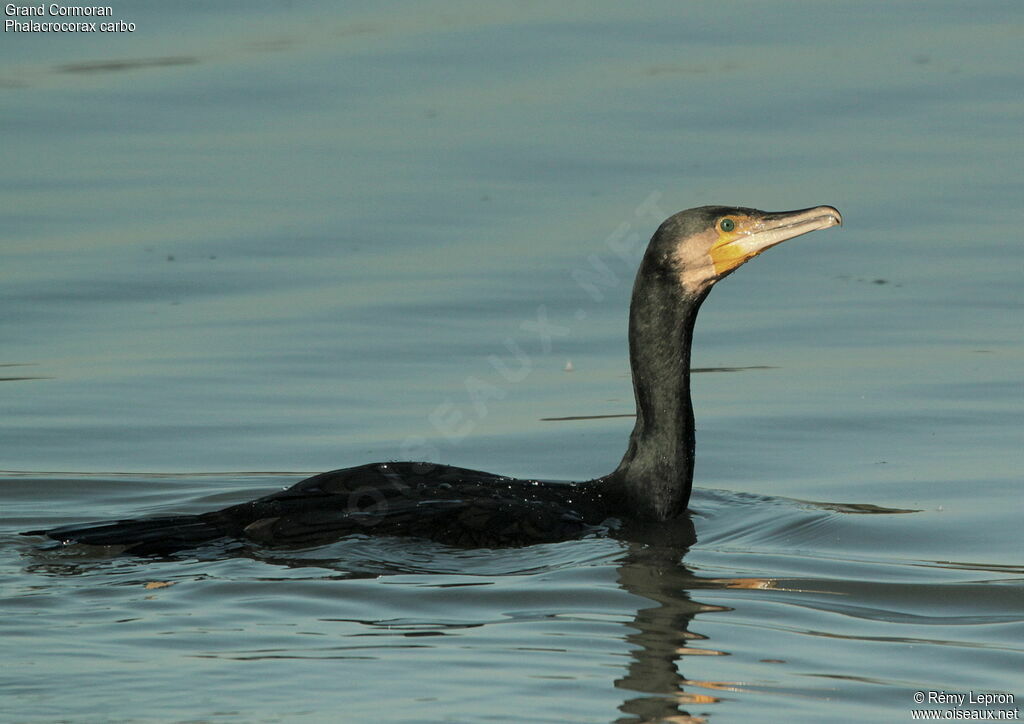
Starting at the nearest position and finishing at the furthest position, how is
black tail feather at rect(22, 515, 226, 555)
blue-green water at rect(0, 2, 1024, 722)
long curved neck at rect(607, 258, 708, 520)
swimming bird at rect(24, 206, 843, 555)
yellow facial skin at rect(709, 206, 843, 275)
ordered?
blue-green water at rect(0, 2, 1024, 722) < black tail feather at rect(22, 515, 226, 555) < swimming bird at rect(24, 206, 843, 555) < yellow facial skin at rect(709, 206, 843, 275) < long curved neck at rect(607, 258, 708, 520)

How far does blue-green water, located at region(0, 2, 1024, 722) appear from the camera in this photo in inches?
245

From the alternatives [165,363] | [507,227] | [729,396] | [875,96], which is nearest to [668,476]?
[729,396]

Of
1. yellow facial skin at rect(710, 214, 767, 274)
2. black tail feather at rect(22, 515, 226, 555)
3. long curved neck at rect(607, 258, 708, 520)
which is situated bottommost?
black tail feather at rect(22, 515, 226, 555)

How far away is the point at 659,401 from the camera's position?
27.4 ft

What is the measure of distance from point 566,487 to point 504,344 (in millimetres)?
3004

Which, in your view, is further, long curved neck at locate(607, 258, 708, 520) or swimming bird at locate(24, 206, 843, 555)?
long curved neck at locate(607, 258, 708, 520)

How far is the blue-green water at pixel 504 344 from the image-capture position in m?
6.21

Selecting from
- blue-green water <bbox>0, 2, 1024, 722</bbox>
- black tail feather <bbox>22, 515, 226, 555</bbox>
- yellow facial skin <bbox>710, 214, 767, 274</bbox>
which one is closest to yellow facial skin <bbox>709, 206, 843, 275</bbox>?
yellow facial skin <bbox>710, 214, 767, 274</bbox>

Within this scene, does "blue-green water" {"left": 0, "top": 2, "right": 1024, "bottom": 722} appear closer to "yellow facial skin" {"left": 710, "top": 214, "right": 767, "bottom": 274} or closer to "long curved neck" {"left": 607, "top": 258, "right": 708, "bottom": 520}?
"long curved neck" {"left": 607, "top": 258, "right": 708, "bottom": 520}

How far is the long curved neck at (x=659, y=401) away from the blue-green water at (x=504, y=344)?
1.04ft

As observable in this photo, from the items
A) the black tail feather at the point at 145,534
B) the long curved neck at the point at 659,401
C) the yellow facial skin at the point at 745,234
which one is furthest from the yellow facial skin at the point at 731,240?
the black tail feather at the point at 145,534

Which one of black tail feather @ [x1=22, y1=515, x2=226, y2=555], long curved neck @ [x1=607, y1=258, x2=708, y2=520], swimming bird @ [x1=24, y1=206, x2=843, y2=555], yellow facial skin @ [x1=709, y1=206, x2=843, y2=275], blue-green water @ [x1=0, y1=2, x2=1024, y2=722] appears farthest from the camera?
long curved neck @ [x1=607, y1=258, x2=708, y2=520]

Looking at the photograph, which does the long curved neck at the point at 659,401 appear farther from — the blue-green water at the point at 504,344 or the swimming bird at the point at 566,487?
the blue-green water at the point at 504,344

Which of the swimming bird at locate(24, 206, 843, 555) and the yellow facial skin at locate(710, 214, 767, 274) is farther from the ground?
the yellow facial skin at locate(710, 214, 767, 274)
